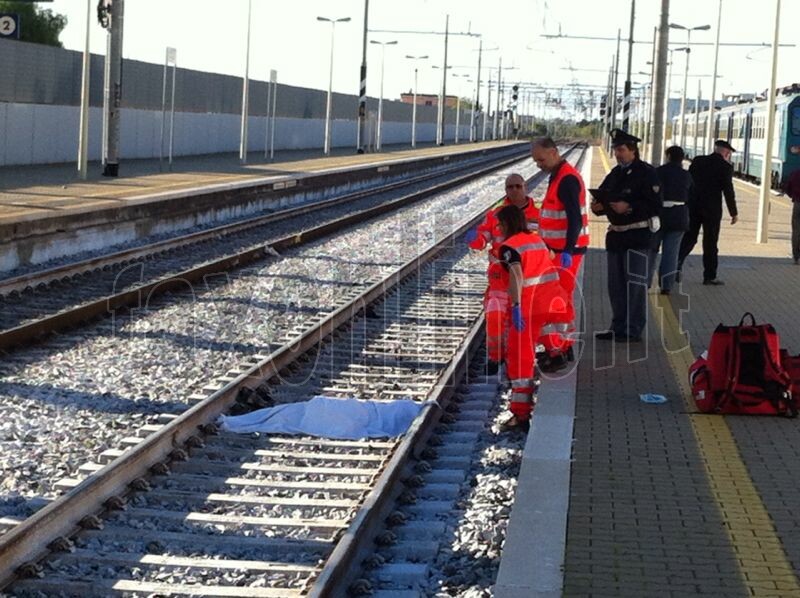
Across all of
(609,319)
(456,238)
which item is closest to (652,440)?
(609,319)

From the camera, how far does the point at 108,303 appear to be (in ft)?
48.3

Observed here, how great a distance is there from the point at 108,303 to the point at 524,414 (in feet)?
20.5

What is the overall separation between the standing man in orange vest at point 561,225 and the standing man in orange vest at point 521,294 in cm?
100

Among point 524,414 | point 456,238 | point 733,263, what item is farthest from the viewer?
point 456,238

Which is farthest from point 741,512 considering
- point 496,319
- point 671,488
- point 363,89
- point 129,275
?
point 363,89

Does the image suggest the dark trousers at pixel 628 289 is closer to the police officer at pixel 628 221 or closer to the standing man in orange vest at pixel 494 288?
the police officer at pixel 628 221

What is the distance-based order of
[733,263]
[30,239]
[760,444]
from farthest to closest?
1. [733,263]
2. [30,239]
3. [760,444]

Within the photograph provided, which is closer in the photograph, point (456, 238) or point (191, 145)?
point (456, 238)

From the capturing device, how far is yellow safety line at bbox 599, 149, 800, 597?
630cm

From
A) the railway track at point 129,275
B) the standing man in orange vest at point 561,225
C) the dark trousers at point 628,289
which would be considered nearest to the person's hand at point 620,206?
the dark trousers at point 628,289

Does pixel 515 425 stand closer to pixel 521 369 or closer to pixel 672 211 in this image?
pixel 521 369

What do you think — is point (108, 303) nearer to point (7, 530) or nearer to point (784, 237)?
point (7, 530)

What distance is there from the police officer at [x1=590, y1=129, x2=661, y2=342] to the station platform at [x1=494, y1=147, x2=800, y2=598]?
34 centimetres

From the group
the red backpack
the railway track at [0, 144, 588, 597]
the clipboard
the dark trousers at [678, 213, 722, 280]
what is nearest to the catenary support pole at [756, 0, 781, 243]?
the dark trousers at [678, 213, 722, 280]
